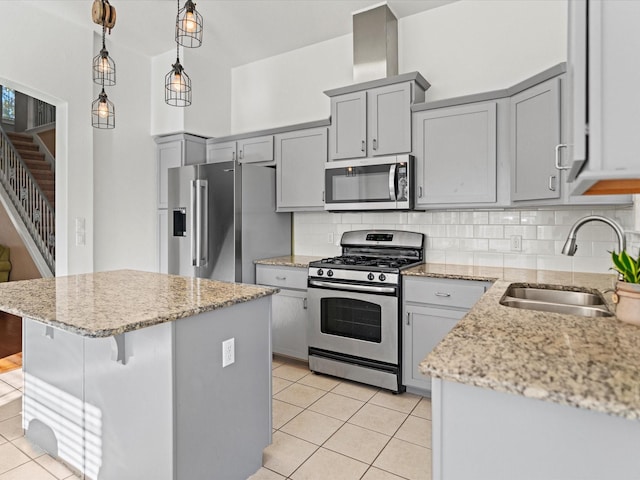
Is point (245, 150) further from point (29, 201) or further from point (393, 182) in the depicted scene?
point (29, 201)

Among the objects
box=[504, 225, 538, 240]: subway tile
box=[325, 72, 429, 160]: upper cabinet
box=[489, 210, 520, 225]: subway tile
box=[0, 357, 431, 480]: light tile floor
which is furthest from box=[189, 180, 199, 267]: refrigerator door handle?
box=[504, 225, 538, 240]: subway tile

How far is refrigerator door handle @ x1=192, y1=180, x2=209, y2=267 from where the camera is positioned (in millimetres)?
3729

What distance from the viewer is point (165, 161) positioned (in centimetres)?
431

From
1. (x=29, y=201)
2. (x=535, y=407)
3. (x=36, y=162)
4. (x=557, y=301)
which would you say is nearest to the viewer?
(x=535, y=407)

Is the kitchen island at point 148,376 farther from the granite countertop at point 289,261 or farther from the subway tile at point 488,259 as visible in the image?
the subway tile at point 488,259

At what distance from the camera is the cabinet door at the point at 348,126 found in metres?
3.33

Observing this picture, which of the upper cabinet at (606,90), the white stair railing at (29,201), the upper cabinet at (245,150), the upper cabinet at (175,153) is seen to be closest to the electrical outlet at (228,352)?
the upper cabinet at (606,90)

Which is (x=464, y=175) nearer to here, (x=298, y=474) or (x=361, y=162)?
(x=361, y=162)

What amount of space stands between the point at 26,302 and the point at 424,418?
2349mm

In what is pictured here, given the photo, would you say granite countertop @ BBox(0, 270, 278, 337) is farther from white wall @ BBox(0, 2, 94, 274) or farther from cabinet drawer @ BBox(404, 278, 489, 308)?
white wall @ BBox(0, 2, 94, 274)

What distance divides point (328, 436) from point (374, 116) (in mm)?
2440

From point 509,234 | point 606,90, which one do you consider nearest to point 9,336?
point 509,234

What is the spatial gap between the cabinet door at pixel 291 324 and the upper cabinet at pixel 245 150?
1.38 meters

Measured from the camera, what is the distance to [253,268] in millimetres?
3703
